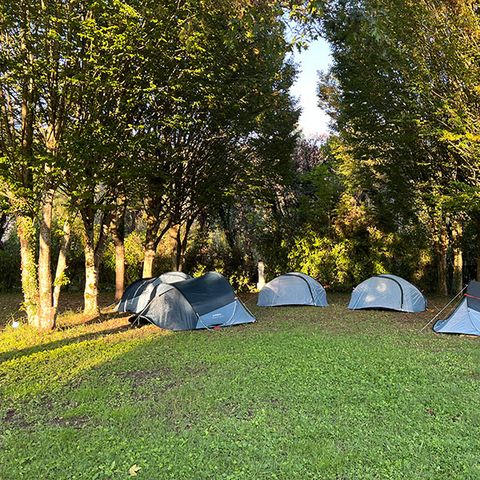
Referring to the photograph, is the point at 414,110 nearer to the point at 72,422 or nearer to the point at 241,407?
the point at 241,407

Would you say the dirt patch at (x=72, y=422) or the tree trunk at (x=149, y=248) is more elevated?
the tree trunk at (x=149, y=248)

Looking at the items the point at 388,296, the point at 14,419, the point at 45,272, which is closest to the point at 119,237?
the point at 45,272

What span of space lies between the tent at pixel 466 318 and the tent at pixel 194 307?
425 cm

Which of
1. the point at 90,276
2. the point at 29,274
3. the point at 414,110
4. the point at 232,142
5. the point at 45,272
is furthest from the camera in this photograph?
the point at 232,142

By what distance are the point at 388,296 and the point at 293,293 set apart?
9.15 feet

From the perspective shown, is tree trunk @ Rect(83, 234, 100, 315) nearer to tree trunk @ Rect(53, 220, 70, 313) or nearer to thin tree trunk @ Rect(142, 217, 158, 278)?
tree trunk @ Rect(53, 220, 70, 313)

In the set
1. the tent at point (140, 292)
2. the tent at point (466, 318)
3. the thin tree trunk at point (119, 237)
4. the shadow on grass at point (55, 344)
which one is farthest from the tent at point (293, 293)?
the shadow on grass at point (55, 344)

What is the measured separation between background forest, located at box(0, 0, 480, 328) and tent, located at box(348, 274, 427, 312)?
2602 mm

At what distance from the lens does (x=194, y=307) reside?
960cm

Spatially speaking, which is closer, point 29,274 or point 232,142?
point 29,274

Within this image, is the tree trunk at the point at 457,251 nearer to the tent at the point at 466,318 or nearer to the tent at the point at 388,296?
the tent at the point at 388,296

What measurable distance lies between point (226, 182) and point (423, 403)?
12.3 m

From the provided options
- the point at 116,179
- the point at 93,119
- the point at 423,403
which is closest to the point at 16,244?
the point at 116,179

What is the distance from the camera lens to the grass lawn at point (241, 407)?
3.44 m
